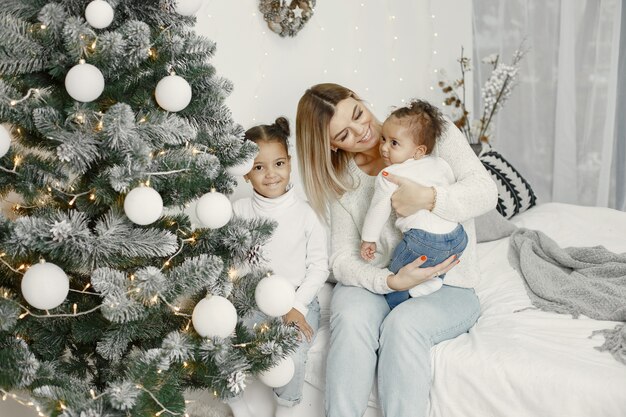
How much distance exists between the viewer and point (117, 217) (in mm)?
1310

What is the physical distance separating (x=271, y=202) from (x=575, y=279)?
98 centimetres

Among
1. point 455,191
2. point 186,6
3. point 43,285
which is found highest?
point 186,6

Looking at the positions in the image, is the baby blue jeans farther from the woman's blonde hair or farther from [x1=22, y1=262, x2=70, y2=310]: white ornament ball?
[x1=22, y1=262, x2=70, y2=310]: white ornament ball

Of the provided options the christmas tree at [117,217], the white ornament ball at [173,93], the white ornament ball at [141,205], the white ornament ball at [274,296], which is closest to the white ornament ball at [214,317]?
the christmas tree at [117,217]

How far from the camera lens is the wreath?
2.40 m

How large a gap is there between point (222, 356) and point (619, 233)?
73.3 inches

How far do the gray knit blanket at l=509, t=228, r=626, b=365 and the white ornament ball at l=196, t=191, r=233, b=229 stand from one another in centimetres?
100

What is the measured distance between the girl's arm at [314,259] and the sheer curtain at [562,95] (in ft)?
7.06

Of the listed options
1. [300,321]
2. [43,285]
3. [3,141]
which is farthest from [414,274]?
[3,141]

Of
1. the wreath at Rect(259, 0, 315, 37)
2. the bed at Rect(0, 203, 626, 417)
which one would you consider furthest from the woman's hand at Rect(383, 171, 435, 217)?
the wreath at Rect(259, 0, 315, 37)

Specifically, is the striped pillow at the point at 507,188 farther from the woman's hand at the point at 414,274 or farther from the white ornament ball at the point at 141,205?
the white ornament ball at the point at 141,205

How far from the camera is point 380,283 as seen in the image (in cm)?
192

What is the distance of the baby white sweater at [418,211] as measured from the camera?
74.4 inches

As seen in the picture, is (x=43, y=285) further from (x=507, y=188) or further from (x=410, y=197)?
(x=507, y=188)
